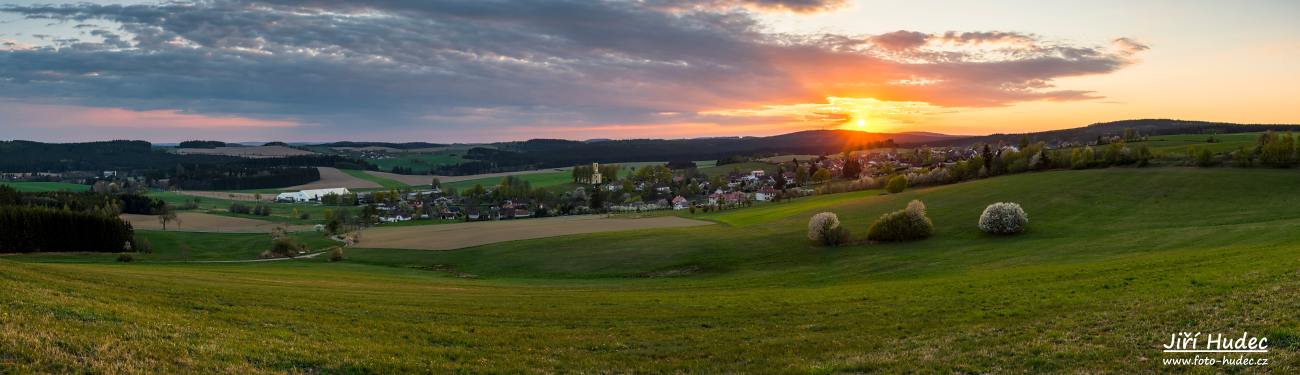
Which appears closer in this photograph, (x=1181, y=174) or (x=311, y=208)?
(x=1181, y=174)

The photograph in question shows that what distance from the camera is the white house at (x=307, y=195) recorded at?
181 m

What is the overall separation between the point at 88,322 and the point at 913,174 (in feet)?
342

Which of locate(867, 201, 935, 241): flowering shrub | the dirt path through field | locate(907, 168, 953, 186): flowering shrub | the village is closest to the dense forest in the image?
the dirt path through field

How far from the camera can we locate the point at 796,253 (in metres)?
52.6

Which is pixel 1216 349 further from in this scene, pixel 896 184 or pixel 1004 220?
pixel 896 184

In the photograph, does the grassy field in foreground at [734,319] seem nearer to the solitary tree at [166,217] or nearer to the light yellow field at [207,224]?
the light yellow field at [207,224]

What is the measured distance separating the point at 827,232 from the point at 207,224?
112201mm

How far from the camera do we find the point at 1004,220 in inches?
2013

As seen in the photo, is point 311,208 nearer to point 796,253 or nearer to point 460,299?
point 796,253

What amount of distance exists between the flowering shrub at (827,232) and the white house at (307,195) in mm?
161865

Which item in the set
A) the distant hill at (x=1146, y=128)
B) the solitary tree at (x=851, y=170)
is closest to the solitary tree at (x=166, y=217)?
the solitary tree at (x=851, y=170)

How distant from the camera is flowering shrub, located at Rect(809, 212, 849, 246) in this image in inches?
2146

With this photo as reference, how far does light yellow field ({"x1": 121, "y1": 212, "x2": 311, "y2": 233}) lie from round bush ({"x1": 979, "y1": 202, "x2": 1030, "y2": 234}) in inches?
4179

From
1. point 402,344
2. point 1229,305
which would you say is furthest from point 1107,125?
point 402,344
